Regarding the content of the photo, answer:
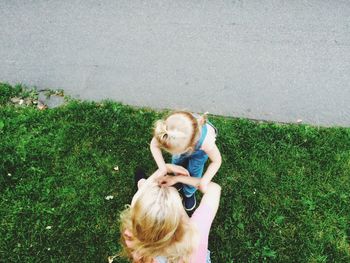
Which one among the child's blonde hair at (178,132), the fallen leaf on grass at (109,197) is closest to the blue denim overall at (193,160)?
the child's blonde hair at (178,132)

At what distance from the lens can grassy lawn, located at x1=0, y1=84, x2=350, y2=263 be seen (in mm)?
3172

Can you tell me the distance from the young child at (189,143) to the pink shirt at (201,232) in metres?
0.25

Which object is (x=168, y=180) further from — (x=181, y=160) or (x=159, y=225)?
(x=159, y=225)

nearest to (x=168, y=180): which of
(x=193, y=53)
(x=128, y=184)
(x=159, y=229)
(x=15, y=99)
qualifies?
(x=128, y=184)

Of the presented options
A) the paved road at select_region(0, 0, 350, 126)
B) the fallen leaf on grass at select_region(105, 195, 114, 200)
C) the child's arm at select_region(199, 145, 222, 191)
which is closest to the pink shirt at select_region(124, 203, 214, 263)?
the child's arm at select_region(199, 145, 222, 191)

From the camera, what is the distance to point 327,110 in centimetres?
403

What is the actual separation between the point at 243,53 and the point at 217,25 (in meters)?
0.54

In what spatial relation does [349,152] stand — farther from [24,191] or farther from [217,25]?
[24,191]

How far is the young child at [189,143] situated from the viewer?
2.42m

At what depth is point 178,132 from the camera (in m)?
2.40

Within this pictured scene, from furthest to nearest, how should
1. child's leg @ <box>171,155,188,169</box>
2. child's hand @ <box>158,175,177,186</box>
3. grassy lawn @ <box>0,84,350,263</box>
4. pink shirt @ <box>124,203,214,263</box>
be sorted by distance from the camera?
grassy lawn @ <box>0,84,350,263</box>, child's leg @ <box>171,155,188,169</box>, child's hand @ <box>158,175,177,186</box>, pink shirt @ <box>124,203,214,263</box>

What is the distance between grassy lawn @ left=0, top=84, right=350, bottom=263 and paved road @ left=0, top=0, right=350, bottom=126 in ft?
0.93

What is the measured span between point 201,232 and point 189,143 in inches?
22.9

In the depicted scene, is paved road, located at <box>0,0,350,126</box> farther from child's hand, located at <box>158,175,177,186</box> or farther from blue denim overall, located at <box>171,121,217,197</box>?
child's hand, located at <box>158,175,177,186</box>
